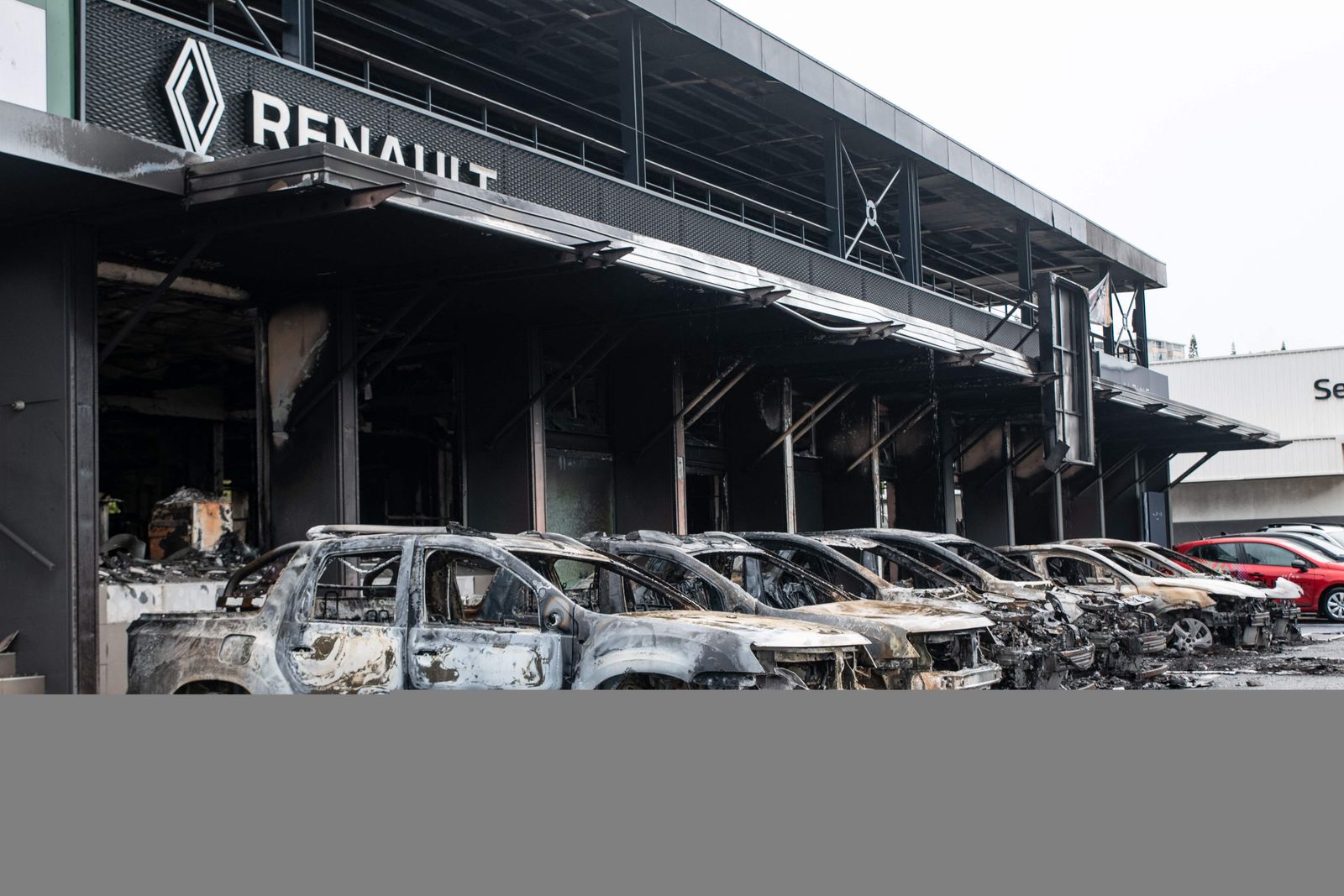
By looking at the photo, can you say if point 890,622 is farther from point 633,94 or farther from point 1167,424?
point 1167,424

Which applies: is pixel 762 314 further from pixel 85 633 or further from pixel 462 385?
pixel 85 633

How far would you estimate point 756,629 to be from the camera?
778cm

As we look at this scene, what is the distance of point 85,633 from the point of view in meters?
10.3

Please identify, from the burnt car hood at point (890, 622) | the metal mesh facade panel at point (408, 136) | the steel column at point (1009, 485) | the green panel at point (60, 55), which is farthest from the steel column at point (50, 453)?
the steel column at point (1009, 485)

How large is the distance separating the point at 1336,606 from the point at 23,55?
19.4m

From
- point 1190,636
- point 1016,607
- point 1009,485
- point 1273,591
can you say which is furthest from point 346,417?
point 1009,485

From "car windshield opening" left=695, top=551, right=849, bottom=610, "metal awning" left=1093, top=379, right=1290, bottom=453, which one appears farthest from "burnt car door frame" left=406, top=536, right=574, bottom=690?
"metal awning" left=1093, top=379, right=1290, bottom=453

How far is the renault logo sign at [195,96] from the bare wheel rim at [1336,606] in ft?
58.3

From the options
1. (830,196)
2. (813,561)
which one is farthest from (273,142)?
(830,196)

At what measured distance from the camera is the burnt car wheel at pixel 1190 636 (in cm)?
1524

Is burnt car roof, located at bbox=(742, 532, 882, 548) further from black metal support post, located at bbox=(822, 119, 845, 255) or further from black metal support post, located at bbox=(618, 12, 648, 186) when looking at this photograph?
black metal support post, located at bbox=(822, 119, 845, 255)

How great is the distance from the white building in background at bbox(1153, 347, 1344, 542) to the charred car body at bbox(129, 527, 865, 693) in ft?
136

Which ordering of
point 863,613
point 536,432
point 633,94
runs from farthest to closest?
1. point 633,94
2. point 536,432
3. point 863,613

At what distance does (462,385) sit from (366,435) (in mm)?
3867
